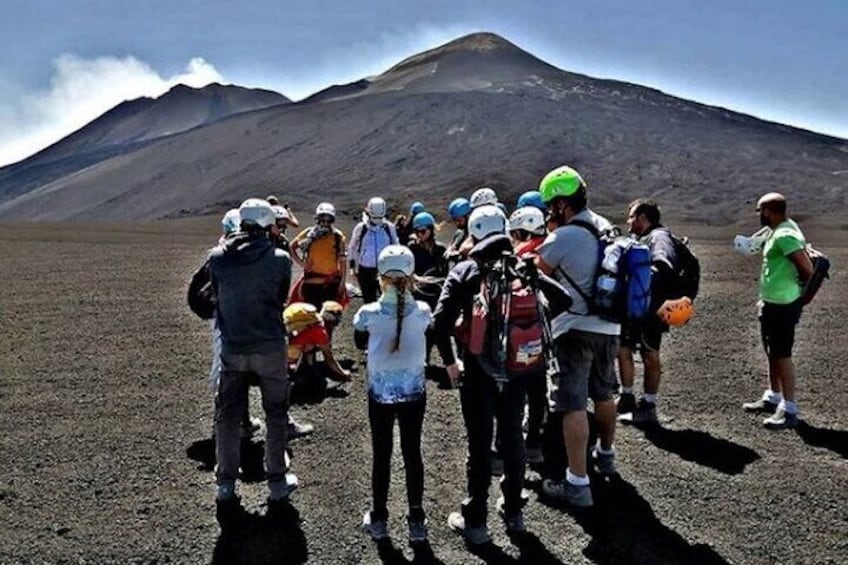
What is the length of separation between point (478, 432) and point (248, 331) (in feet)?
4.90

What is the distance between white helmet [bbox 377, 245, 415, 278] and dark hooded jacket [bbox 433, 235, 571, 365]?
24 centimetres

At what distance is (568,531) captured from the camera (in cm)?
504

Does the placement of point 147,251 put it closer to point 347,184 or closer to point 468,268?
point 468,268

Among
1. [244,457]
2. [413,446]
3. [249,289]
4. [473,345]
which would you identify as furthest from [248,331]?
[244,457]

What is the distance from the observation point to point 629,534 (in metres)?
5.03

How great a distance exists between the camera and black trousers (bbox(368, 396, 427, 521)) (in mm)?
4770

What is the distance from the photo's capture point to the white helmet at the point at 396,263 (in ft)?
15.3

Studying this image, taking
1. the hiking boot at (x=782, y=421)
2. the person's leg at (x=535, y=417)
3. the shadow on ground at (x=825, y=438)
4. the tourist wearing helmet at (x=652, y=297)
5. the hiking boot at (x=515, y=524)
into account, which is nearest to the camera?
the hiking boot at (x=515, y=524)

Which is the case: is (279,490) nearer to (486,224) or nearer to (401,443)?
(401,443)

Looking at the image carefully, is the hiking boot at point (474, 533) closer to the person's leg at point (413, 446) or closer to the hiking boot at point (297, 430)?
the person's leg at point (413, 446)

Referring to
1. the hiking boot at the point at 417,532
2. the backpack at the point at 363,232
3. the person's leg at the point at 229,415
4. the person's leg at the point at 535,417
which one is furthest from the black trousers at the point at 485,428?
the backpack at the point at 363,232

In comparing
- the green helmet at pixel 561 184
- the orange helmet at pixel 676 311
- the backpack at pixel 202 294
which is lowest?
the orange helmet at pixel 676 311

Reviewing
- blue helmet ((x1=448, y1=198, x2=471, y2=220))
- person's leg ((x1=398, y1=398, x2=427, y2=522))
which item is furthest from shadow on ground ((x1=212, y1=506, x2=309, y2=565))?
blue helmet ((x1=448, y1=198, x2=471, y2=220))

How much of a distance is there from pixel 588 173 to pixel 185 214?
28.5m
